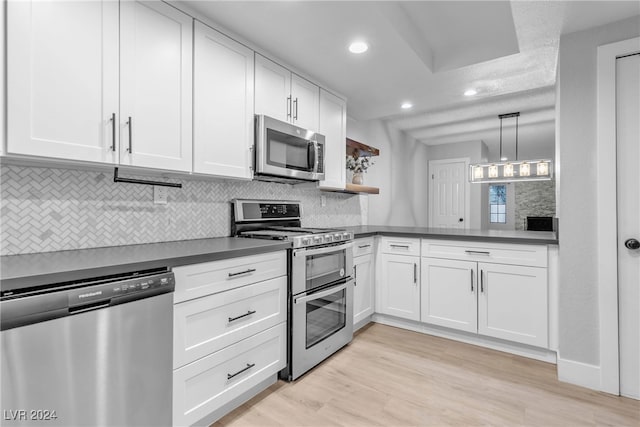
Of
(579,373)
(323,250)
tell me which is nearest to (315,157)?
(323,250)

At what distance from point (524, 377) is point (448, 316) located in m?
0.70

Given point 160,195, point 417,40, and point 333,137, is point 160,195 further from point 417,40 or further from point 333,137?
point 417,40

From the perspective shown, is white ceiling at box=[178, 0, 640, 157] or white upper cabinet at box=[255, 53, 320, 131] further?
white upper cabinet at box=[255, 53, 320, 131]

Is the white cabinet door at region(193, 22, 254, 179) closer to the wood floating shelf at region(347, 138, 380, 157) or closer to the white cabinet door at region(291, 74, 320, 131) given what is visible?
the white cabinet door at region(291, 74, 320, 131)

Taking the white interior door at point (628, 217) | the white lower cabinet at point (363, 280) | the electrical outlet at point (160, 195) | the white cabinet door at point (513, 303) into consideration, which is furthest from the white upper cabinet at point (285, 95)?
the white interior door at point (628, 217)

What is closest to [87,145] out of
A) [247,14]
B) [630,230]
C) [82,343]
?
[82,343]

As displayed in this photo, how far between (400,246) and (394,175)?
2.16m

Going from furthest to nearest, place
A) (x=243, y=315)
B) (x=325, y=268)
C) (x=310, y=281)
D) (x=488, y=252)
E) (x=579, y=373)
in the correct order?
(x=488, y=252), (x=325, y=268), (x=310, y=281), (x=579, y=373), (x=243, y=315)

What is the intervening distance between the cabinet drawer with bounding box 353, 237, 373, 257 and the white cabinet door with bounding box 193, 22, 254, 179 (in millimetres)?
1192

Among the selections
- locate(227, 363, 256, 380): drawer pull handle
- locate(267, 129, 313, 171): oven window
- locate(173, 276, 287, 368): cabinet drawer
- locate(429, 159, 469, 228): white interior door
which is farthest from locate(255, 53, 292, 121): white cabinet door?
locate(429, 159, 469, 228): white interior door

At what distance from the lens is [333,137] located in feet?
10.0

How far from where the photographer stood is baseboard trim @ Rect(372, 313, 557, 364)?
96.5 inches

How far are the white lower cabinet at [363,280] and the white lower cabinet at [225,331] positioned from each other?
3.23 feet

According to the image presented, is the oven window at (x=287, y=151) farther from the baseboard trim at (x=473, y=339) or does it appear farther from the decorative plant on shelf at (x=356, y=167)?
the baseboard trim at (x=473, y=339)
